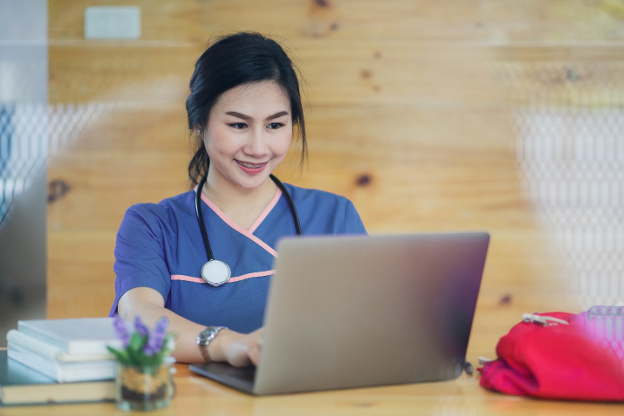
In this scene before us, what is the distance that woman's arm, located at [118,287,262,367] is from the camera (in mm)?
1185

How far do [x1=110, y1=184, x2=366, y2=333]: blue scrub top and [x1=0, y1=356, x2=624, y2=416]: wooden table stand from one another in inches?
21.0

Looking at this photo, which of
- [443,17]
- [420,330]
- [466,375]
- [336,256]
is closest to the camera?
[336,256]

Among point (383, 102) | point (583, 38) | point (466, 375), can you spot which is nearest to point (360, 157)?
point (383, 102)

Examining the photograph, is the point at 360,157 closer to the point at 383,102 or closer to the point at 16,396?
the point at 383,102

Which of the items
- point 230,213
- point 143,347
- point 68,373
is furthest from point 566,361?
point 230,213

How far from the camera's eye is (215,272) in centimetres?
171

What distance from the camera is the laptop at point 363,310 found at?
103 centimetres

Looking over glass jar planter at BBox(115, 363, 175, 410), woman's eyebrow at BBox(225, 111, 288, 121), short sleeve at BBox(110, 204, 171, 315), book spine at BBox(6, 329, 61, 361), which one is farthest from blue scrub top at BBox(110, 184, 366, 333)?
glass jar planter at BBox(115, 363, 175, 410)

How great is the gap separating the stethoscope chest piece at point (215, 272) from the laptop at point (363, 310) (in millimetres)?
510

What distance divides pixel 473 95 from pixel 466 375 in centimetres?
134

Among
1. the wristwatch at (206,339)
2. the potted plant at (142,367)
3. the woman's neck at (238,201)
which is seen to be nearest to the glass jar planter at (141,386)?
the potted plant at (142,367)

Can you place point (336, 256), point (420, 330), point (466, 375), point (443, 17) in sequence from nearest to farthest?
point (336, 256) → point (420, 330) → point (466, 375) → point (443, 17)

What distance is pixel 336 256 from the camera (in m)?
1.04

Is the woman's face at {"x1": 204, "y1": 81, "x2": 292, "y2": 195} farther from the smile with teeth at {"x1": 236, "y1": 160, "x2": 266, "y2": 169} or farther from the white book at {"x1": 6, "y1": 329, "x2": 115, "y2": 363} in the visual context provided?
the white book at {"x1": 6, "y1": 329, "x2": 115, "y2": 363}
